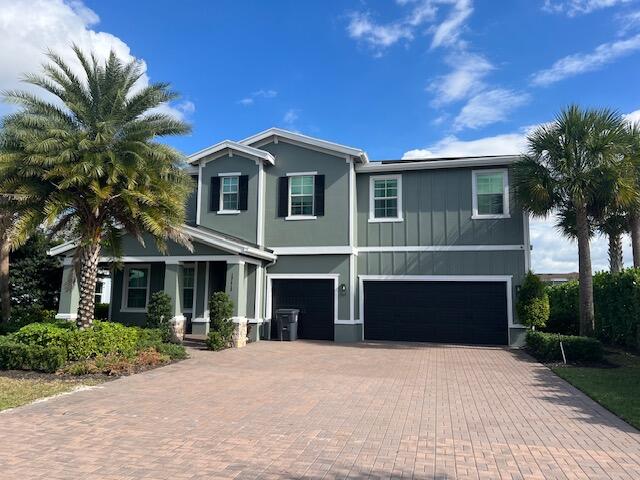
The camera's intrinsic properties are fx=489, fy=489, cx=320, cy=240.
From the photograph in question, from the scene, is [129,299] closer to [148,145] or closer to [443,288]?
[148,145]

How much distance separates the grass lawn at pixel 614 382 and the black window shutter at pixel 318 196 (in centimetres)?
953

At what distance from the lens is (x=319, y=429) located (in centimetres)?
679

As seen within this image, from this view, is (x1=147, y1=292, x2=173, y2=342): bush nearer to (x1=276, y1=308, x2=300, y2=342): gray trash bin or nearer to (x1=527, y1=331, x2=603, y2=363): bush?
(x1=276, y1=308, x2=300, y2=342): gray trash bin

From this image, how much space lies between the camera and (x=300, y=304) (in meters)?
18.4

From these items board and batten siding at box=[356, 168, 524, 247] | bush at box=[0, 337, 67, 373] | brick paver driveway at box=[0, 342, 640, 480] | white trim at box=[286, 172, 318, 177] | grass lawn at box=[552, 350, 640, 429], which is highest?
white trim at box=[286, 172, 318, 177]

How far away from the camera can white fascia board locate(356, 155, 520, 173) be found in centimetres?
1756

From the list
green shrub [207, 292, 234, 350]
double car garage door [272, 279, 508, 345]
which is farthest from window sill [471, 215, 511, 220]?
green shrub [207, 292, 234, 350]

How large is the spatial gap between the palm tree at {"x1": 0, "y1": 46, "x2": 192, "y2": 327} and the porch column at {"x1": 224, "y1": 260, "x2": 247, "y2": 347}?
2.86 meters

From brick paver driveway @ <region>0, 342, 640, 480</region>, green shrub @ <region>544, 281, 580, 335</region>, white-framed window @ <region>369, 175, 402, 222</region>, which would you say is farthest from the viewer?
white-framed window @ <region>369, 175, 402, 222</region>

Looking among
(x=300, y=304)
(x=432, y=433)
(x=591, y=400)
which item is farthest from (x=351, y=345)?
(x=432, y=433)

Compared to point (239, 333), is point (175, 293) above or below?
above

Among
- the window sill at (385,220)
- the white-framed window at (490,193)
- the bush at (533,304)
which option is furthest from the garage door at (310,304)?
the bush at (533,304)

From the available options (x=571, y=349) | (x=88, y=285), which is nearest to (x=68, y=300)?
(x=88, y=285)

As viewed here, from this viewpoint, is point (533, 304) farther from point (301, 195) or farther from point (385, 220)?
point (301, 195)
